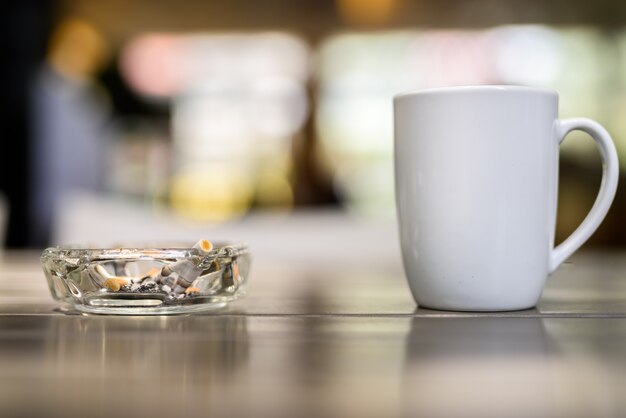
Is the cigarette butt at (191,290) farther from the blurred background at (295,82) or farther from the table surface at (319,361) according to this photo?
the blurred background at (295,82)

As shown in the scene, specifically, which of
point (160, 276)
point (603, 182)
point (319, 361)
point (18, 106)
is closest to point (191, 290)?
point (160, 276)

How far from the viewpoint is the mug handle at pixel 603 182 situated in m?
0.54

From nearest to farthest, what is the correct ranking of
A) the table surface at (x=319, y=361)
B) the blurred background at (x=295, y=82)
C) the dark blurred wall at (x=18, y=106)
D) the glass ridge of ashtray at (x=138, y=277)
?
1. the table surface at (x=319, y=361)
2. the glass ridge of ashtray at (x=138, y=277)
3. the dark blurred wall at (x=18, y=106)
4. the blurred background at (x=295, y=82)

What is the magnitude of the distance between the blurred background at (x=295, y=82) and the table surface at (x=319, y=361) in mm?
3841

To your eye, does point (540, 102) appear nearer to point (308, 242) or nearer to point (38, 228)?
point (308, 242)

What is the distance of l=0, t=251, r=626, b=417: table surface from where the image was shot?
0.27 metres

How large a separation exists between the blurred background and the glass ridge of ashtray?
151 inches

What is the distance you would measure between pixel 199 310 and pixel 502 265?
21 cm

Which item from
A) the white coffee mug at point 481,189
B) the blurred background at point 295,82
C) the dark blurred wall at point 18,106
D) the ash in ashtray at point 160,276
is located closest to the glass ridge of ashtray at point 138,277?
the ash in ashtray at point 160,276

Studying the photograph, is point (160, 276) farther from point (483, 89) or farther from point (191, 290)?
point (483, 89)

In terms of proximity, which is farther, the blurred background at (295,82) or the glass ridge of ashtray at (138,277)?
the blurred background at (295,82)

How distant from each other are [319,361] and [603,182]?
12.0 inches

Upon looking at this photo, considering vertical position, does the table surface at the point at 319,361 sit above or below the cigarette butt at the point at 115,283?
below

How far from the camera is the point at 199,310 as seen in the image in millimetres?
520
